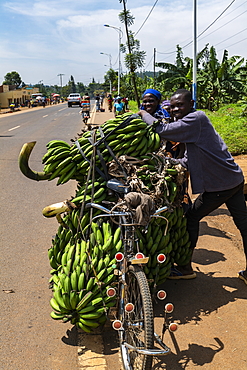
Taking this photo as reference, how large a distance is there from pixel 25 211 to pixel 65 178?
3205mm

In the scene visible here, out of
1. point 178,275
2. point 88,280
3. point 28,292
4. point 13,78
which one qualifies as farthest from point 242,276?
point 13,78

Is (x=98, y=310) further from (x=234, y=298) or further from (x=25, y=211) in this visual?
(x=25, y=211)

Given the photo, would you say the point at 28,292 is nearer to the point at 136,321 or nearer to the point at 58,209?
the point at 58,209

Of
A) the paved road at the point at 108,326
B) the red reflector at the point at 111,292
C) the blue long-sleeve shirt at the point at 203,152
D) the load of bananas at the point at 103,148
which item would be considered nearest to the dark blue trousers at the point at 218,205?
the blue long-sleeve shirt at the point at 203,152

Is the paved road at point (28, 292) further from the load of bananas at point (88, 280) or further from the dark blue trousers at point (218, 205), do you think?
the dark blue trousers at point (218, 205)

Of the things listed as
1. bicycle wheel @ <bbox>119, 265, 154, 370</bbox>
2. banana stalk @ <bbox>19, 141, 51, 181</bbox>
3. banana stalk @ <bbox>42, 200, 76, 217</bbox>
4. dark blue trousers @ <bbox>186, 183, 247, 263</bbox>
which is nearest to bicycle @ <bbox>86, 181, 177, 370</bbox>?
bicycle wheel @ <bbox>119, 265, 154, 370</bbox>

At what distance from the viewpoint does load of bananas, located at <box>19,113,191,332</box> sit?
323 centimetres

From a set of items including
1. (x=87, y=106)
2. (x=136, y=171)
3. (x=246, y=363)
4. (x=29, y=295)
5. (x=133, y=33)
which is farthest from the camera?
(x=87, y=106)

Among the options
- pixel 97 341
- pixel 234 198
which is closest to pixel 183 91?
pixel 234 198

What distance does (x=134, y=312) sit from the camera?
2.77 metres

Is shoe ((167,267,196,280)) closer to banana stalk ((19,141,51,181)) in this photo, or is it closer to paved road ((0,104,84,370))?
paved road ((0,104,84,370))

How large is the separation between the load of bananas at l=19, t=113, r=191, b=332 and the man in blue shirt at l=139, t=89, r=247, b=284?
0.16 m

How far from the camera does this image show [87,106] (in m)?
20.5

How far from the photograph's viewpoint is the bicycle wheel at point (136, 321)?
2441 mm
